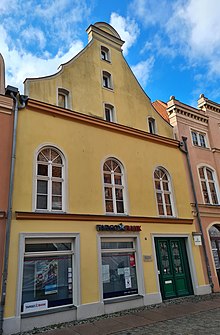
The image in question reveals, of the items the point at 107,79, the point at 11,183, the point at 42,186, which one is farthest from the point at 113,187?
the point at 107,79

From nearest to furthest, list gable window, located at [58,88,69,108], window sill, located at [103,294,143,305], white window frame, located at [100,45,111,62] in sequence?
window sill, located at [103,294,143,305] < gable window, located at [58,88,69,108] < white window frame, located at [100,45,111,62]

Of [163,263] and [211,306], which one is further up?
[163,263]

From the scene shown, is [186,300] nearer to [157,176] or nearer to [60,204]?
[157,176]

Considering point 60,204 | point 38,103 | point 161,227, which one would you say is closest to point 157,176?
point 161,227

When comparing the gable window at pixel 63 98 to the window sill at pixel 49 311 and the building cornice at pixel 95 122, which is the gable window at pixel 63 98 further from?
the window sill at pixel 49 311

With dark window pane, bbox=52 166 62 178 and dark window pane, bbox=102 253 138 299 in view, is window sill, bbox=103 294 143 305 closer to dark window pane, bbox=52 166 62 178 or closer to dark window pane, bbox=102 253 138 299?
dark window pane, bbox=102 253 138 299

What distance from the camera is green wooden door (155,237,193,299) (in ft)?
35.3

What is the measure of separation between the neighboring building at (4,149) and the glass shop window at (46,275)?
1.01 meters

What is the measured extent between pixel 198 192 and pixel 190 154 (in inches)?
86.9

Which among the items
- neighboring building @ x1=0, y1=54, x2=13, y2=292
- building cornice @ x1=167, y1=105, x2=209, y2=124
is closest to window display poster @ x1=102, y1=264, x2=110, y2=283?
neighboring building @ x1=0, y1=54, x2=13, y2=292

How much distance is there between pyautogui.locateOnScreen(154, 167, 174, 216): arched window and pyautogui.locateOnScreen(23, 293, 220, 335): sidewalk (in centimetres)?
386

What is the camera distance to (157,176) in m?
12.6

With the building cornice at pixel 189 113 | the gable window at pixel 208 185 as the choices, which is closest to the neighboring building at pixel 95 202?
the building cornice at pixel 189 113

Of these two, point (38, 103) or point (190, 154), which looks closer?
point (38, 103)
